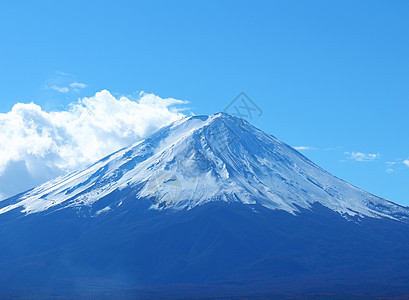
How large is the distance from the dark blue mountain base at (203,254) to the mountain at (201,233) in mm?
288

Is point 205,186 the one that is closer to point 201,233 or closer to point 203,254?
point 201,233

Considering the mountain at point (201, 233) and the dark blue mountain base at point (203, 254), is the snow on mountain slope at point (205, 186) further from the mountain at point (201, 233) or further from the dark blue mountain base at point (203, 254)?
the dark blue mountain base at point (203, 254)

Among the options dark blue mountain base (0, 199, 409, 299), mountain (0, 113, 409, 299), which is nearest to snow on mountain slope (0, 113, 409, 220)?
mountain (0, 113, 409, 299)

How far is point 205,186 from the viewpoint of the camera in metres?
175

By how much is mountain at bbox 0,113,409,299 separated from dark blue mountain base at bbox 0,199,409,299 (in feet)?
0.95

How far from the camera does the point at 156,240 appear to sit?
152 metres

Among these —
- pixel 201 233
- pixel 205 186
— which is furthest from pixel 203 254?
pixel 205 186

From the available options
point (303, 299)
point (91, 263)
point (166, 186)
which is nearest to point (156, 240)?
point (91, 263)

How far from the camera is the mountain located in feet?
424

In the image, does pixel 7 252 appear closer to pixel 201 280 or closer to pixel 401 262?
pixel 201 280

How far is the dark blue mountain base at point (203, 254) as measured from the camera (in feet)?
409

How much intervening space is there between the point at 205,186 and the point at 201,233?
24294 mm

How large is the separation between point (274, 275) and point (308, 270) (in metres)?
7.95

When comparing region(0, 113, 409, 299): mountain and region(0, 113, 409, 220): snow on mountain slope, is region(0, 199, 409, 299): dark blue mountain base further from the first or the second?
region(0, 113, 409, 220): snow on mountain slope
